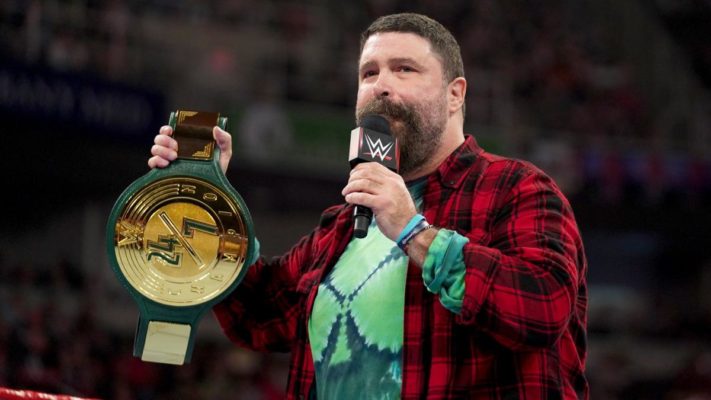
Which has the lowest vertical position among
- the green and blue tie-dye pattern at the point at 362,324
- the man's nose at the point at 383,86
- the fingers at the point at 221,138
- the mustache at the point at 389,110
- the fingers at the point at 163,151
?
the green and blue tie-dye pattern at the point at 362,324

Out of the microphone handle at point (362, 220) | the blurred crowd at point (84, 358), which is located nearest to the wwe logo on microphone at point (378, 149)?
the microphone handle at point (362, 220)

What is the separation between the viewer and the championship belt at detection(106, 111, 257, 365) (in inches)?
81.6

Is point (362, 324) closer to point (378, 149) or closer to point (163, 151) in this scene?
point (378, 149)

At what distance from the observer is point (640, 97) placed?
12.1 meters

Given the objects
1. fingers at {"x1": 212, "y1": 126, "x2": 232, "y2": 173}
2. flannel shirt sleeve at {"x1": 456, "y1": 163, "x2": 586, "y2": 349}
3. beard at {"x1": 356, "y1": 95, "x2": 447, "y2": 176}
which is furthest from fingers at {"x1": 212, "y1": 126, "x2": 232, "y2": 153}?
flannel shirt sleeve at {"x1": 456, "y1": 163, "x2": 586, "y2": 349}

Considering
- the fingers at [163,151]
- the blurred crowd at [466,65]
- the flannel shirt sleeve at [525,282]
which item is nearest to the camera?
the flannel shirt sleeve at [525,282]

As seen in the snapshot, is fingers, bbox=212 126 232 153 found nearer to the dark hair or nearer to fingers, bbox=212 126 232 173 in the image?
fingers, bbox=212 126 232 173

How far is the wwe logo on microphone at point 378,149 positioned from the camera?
79.4 inches

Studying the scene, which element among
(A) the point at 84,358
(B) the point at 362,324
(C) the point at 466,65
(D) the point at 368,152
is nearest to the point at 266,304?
(B) the point at 362,324

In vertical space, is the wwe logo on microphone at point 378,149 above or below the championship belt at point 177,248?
above

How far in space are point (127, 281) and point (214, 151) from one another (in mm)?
320

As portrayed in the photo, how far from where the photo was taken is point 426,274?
1.90m

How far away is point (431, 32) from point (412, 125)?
0.22 metres

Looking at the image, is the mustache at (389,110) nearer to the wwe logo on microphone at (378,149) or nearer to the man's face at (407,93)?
the man's face at (407,93)
